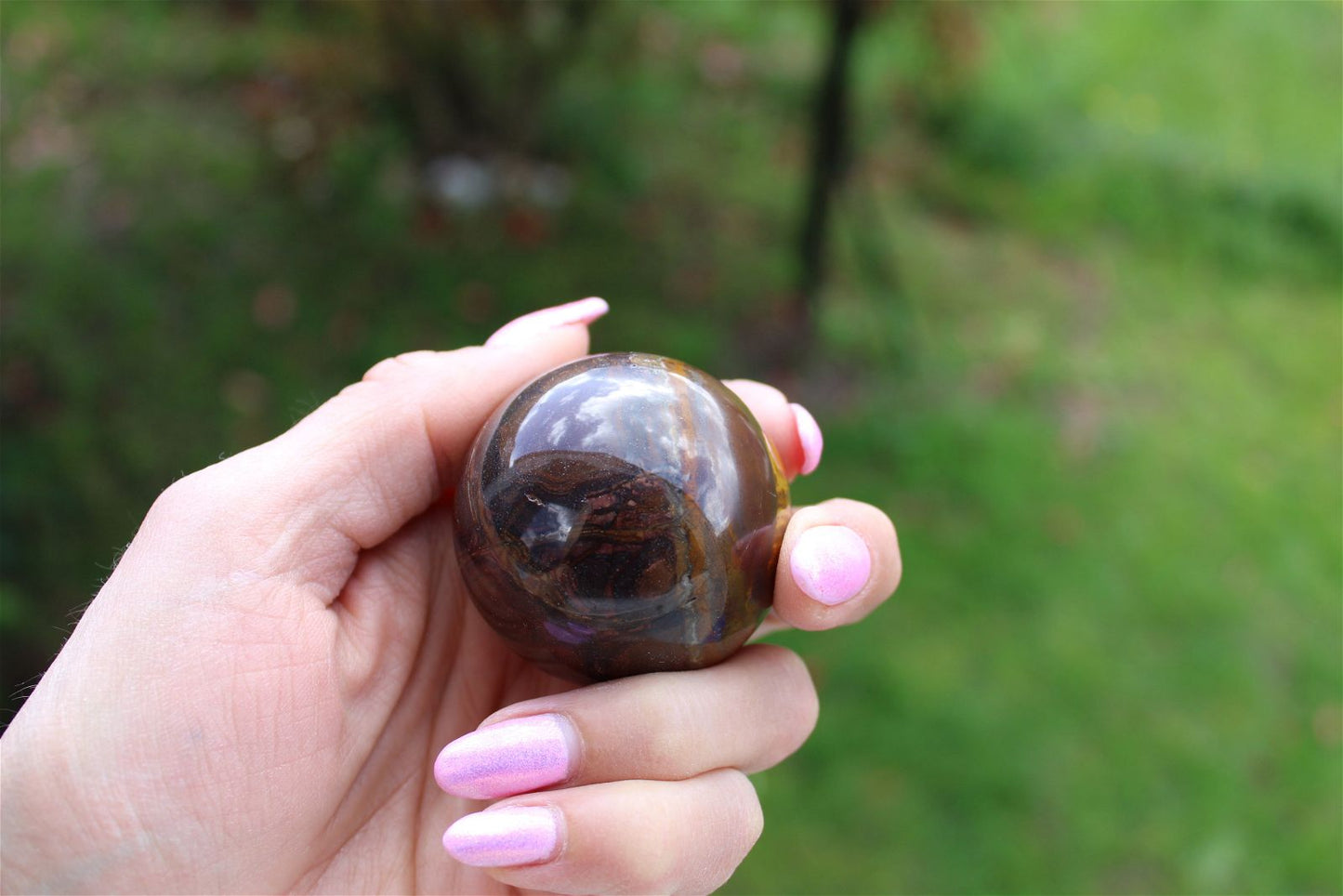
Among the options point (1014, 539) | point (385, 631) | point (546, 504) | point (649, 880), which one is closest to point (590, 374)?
point (546, 504)

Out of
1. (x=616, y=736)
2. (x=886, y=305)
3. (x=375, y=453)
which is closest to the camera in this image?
(x=616, y=736)

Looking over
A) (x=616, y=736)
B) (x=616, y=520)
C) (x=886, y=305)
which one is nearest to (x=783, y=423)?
(x=616, y=520)

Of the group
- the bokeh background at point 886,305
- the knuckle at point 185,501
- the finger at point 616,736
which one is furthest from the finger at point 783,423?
the bokeh background at point 886,305

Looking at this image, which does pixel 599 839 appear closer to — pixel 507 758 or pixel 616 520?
pixel 507 758

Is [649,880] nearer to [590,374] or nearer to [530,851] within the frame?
[530,851]

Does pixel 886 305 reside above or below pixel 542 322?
below

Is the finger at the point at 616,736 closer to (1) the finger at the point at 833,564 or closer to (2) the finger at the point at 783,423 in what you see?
(1) the finger at the point at 833,564

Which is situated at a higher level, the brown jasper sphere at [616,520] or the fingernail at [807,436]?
the brown jasper sphere at [616,520]
